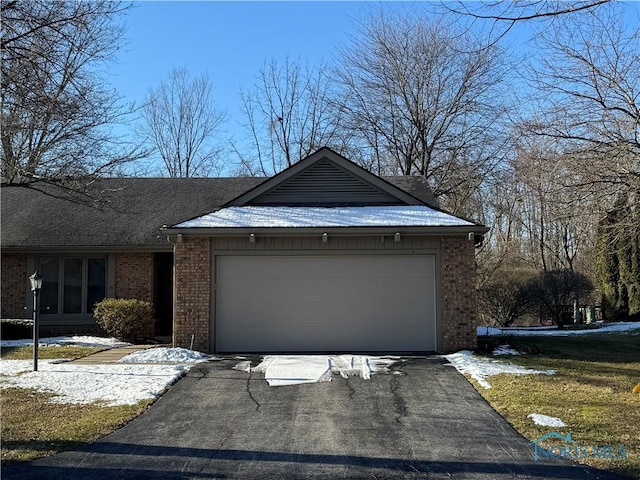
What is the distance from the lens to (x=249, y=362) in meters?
11.5

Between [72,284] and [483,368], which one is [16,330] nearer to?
[72,284]

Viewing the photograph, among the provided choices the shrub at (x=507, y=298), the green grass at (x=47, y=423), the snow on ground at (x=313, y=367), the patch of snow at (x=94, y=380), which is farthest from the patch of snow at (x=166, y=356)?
the shrub at (x=507, y=298)

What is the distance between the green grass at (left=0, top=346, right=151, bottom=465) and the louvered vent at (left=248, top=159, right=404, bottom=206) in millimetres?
7347

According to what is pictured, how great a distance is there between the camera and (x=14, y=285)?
16.5m

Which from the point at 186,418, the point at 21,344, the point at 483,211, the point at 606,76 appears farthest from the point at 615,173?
the point at 483,211

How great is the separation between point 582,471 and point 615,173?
923 cm

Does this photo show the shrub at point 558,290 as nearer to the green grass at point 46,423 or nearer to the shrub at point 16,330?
the shrub at point 16,330

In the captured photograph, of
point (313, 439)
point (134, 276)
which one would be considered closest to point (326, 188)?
point (134, 276)

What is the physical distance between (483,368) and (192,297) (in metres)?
6.19

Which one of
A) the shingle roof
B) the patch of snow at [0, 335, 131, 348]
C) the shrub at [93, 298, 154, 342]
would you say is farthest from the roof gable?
the patch of snow at [0, 335, 131, 348]

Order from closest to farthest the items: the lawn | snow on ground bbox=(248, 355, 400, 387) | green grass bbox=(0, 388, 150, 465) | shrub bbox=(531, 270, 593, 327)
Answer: green grass bbox=(0, 388, 150, 465) → the lawn → snow on ground bbox=(248, 355, 400, 387) → shrub bbox=(531, 270, 593, 327)

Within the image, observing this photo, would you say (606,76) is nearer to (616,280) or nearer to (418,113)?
(616,280)

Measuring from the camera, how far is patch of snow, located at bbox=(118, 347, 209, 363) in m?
11.5

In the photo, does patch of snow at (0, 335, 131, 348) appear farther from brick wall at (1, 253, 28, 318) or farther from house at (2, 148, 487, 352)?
house at (2, 148, 487, 352)
